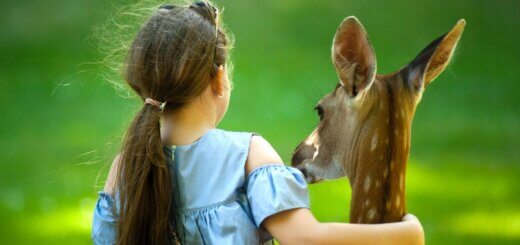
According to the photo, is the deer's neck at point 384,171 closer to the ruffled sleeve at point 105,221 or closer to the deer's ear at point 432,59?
the deer's ear at point 432,59

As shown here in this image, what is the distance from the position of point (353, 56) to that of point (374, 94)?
7cm

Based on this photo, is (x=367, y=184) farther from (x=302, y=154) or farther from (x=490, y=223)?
(x=490, y=223)

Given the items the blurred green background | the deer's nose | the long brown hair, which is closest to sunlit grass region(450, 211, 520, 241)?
the blurred green background

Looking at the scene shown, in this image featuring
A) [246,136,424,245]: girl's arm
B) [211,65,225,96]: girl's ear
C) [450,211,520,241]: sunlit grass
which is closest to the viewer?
[246,136,424,245]: girl's arm

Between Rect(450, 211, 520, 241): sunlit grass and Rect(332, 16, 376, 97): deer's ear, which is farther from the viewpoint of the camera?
Rect(450, 211, 520, 241): sunlit grass

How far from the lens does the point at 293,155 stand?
4.31 feet

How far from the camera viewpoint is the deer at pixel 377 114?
1137 mm

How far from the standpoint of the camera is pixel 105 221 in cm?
118

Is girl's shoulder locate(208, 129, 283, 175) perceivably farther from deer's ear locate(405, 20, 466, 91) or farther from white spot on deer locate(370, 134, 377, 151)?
deer's ear locate(405, 20, 466, 91)

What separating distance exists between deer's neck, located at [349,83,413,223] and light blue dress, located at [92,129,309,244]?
3.6 inches

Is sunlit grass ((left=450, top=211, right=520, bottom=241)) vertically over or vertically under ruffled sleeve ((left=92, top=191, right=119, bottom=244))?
under

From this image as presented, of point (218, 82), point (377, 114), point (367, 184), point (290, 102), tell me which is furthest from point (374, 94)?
point (290, 102)

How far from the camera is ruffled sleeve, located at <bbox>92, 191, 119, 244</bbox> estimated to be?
1.18 meters

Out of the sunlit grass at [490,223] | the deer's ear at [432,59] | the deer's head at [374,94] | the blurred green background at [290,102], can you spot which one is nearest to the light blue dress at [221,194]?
the deer's head at [374,94]
